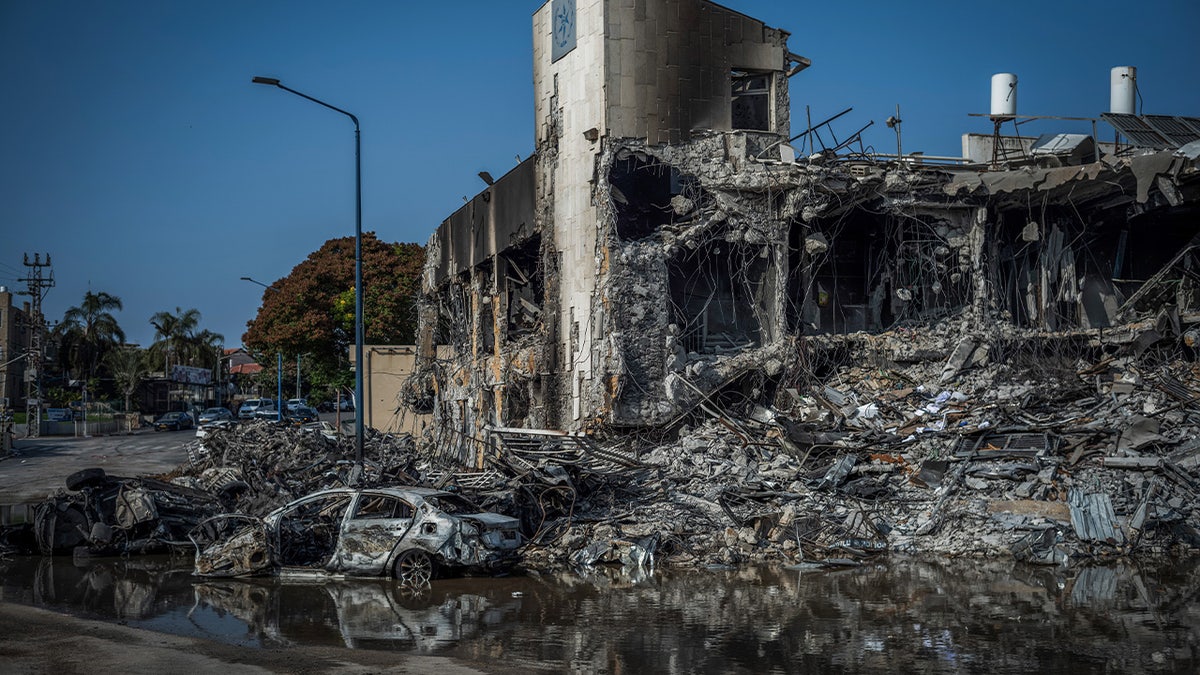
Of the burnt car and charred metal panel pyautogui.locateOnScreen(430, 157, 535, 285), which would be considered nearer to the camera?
the burnt car

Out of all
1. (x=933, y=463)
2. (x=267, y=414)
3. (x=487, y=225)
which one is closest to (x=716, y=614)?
(x=933, y=463)

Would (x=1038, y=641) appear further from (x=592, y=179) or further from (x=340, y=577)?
(x=592, y=179)

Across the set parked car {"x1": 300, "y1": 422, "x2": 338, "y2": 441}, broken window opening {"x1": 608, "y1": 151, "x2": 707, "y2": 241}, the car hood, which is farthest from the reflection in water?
parked car {"x1": 300, "y1": 422, "x2": 338, "y2": 441}

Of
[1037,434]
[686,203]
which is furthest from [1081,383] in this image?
[686,203]

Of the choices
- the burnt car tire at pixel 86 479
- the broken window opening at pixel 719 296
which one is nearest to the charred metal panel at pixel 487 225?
the broken window opening at pixel 719 296

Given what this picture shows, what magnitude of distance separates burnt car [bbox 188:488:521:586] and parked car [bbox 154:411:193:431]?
48937 millimetres

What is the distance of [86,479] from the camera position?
16.2 m

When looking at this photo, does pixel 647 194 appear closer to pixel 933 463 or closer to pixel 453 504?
pixel 933 463

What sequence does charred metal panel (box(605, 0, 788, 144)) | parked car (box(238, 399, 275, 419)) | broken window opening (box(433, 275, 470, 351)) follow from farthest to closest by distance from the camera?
parked car (box(238, 399, 275, 419)), broken window opening (box(433, 275, 470, 351)), charred metal panel (box(605, 0, 788, 144))

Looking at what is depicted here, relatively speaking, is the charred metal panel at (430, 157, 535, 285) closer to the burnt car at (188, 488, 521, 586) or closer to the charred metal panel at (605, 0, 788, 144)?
the charred metal panel at (605, 0, 788, 144)

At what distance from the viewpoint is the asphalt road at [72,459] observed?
91.9ft

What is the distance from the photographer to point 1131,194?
72.0 ft

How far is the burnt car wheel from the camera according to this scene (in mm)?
13016

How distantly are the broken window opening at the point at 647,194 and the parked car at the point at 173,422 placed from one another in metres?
46.2
